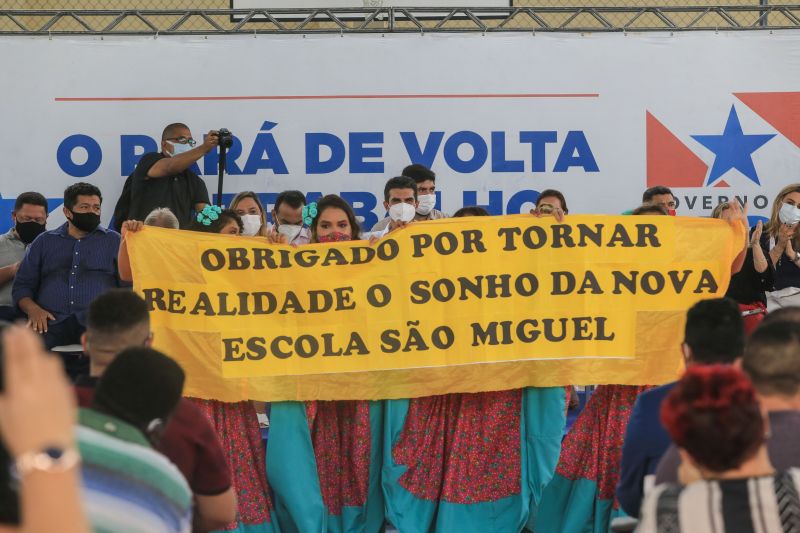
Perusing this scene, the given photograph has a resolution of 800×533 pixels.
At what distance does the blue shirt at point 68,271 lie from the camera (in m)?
6.91

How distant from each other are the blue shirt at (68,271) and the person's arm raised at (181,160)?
5.35 ft

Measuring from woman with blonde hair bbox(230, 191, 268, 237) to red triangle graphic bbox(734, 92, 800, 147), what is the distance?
3.81 metres

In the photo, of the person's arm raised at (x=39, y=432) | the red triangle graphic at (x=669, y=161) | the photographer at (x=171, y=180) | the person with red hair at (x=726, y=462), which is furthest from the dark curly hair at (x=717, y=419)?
the red triangle graphic at (x=669, y=161)

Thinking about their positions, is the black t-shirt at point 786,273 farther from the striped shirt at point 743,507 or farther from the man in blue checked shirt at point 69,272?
the striped shirt at point 743,507

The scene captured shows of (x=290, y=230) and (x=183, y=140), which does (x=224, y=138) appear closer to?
(x=183, y=140)

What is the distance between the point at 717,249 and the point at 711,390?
3.45 meters

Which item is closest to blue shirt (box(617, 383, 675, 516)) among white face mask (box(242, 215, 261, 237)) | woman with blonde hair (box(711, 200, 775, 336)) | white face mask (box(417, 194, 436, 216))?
woman with blonde hair (box(711, 200, 775, 336))

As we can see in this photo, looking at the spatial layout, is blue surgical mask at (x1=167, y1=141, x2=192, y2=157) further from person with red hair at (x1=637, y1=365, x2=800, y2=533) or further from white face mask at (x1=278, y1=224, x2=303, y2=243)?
person with red hair at (x1=637, y1=365, x2=800, y2=533)

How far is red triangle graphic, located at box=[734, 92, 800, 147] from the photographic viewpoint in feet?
29.8

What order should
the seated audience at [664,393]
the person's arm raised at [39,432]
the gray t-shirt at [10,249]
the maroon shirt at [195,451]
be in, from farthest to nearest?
the gray t-shirt at [10,249] < the seated audience at [664,393] < the maroon shirt at [195,451] < the person's arm raised at [39,432]

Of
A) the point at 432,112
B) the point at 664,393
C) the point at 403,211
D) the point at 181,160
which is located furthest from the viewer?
the point at 432,112

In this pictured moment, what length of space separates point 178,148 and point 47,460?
6986mm

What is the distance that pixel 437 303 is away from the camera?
5.86 metres

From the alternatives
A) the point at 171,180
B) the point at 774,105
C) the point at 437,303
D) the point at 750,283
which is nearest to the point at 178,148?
the point at 171,180
